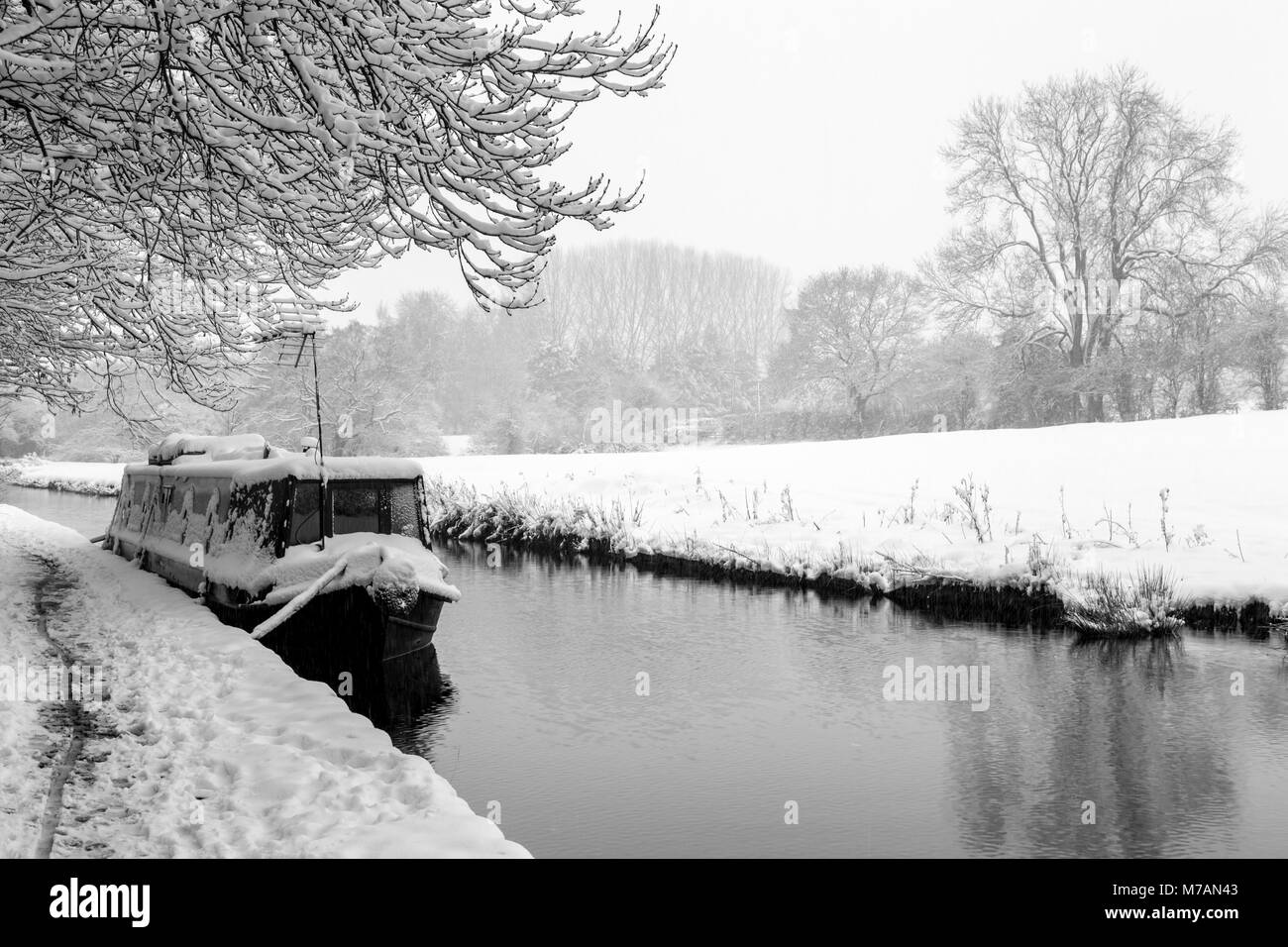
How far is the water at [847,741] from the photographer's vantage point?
566 centimetres

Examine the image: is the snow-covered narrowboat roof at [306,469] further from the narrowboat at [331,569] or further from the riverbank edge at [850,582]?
the riverbank edge at [850,582]

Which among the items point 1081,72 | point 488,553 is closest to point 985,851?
point 488,553

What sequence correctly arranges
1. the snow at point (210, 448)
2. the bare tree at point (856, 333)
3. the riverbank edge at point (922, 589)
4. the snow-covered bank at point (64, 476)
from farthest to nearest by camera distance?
1. the bare tree at point (856, 333)
2. the snow-covered bank at point (64, 476)
3. the snow at point (210, 448)
4. the riverbank edge at point (922, 589)

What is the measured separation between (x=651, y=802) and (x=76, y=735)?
3.68 metres

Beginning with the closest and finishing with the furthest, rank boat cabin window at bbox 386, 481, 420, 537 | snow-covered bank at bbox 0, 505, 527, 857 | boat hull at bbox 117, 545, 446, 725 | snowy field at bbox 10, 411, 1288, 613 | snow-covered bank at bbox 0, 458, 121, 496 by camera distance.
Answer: snow-covered bank at bbox 0, 505, 527, 857 < boat hull at bbox 117, 545, 446, 725 < boat cabin window at bbox 386, 481, 420, 537 < snowy field at bbox 10, 411, 1288, 613 < snow-covered bank at bbox 0, 458, 121, 496

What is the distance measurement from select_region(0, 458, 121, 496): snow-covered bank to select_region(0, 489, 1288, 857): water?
1209 inches

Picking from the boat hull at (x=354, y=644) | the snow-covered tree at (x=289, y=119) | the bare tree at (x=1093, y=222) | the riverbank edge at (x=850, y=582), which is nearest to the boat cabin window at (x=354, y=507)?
the boat hull at (x=354, y=644)

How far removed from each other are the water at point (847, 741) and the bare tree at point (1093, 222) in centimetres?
1962

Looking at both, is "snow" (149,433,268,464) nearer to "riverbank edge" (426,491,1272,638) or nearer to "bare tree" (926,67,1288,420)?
"riverbank edge" (426,491,1272,638)

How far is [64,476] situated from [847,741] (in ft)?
148

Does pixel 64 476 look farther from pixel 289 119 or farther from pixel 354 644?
pixel 289 119

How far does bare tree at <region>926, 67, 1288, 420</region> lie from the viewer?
25516 millimetres

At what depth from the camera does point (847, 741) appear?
7270 millimetres

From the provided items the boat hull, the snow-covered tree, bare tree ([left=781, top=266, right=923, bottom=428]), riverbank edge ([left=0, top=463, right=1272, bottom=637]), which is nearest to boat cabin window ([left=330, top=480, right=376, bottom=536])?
the boat hull
